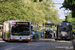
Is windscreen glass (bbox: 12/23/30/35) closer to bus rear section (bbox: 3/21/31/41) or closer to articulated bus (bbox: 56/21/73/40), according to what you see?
bus rear section (bbox: 3/21/31/41)

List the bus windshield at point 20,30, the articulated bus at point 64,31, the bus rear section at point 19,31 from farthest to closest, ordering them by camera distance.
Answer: the articulated bus at point 64,31 < the bus windshield at point 20,30 < the bus rear section at point 19,31

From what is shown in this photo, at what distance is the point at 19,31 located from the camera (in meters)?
32.2

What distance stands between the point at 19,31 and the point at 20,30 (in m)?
0.18

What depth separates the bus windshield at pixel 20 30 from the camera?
32125mm

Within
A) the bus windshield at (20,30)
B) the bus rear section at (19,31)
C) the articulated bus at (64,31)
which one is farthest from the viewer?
the articulated bus at (64,31)

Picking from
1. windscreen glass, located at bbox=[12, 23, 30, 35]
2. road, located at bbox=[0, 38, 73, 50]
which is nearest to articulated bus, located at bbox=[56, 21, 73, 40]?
windscreen glass, located at bbox=[12, 23, 30, 35]

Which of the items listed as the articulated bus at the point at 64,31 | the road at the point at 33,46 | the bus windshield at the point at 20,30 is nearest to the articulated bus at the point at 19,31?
the bus windshield at the point at 20,30

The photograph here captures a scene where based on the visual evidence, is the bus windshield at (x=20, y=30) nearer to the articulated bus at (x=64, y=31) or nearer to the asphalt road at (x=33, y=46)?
the asphalt road at (x=33, y=46)

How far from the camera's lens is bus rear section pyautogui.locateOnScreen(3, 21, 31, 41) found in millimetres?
31828

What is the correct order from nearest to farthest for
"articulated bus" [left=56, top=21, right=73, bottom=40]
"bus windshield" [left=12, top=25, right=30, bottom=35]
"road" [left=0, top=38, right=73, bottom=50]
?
"road" [left=0, top=38, right=73, bottom=50], "bus windshield" [left=12, top=25, right=30, bottom=35], "articulated bus" [left=56, top=21, right=73, bottom=40]

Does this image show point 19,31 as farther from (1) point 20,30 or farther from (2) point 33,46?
(2) point 33,46

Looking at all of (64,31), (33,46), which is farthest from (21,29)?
(64,31)

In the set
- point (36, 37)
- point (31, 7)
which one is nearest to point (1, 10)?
point (36, 37)

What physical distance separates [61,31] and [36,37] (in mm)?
4492
